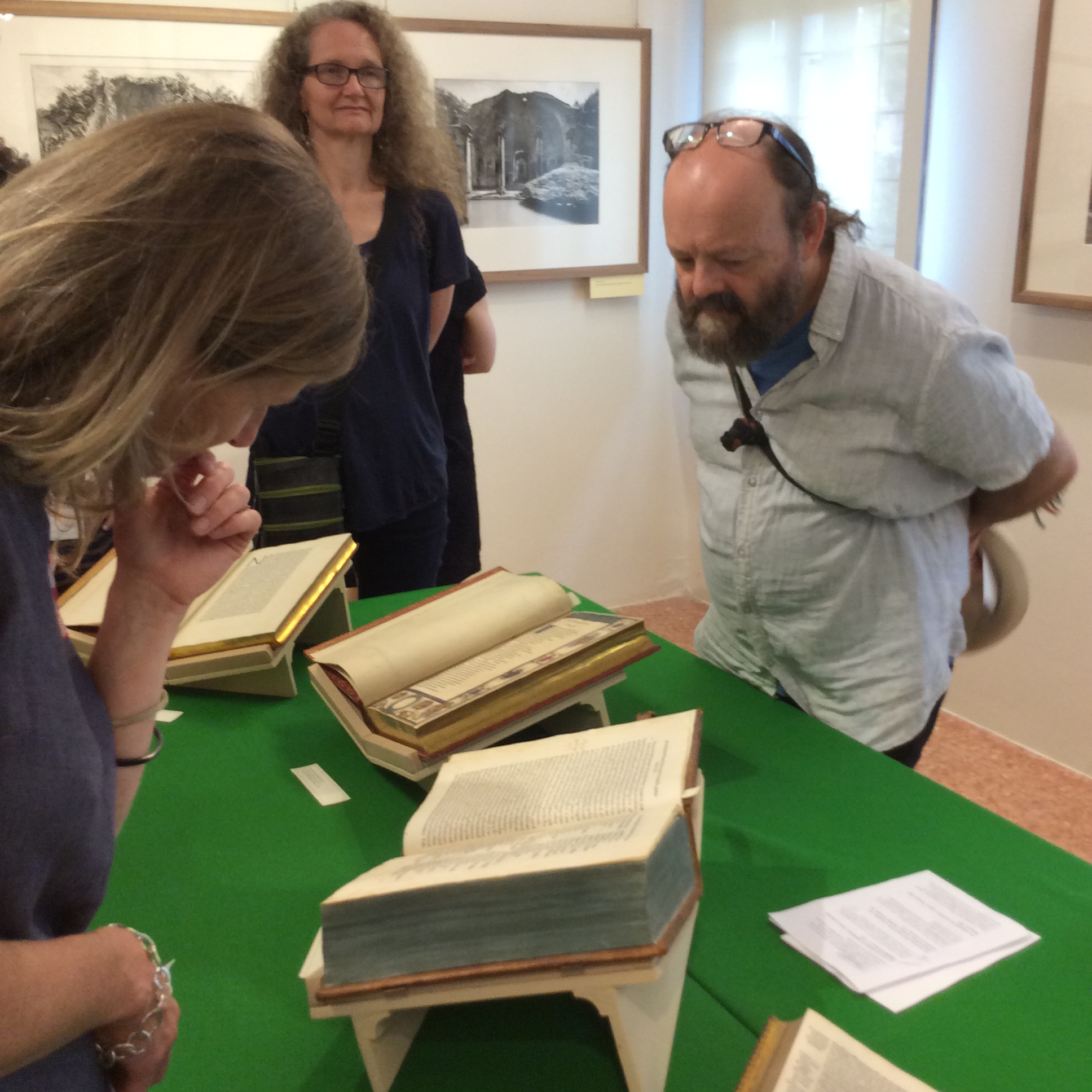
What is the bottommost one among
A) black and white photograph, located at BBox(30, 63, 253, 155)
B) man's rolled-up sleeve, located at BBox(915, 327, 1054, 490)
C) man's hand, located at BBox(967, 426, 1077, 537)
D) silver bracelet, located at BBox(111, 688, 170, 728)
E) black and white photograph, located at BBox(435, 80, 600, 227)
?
man's hand, located at BBox(967, 426, 1077, 537)

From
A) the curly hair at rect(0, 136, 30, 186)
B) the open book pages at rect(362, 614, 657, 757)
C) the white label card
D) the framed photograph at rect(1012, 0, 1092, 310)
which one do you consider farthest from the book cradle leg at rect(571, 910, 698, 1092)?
the framed photograph at rect(1012, 0, 1092, 310)

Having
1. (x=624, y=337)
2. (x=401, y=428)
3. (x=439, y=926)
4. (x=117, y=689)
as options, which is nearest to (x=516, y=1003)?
(x=439, y=926)

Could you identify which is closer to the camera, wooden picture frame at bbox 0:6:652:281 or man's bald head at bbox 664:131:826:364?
man's bald head at bbox 664:131:826:364

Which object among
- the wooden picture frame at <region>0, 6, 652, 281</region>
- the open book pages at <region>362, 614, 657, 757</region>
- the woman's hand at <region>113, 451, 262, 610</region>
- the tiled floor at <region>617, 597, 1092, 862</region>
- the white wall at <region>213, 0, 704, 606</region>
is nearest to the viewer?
the woman's hand at <region>113, 451, 262, 610</region>

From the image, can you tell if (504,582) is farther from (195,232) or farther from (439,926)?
(195,232)

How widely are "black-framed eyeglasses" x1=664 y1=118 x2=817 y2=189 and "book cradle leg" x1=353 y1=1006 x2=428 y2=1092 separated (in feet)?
4.01

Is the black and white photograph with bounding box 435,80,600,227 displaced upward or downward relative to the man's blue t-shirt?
upward

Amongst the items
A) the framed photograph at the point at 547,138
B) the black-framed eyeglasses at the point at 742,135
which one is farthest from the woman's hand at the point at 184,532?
the framed photograph at the point at 547,138

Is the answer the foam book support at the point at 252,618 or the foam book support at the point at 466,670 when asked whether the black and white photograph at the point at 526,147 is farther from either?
the foam book support at the point at 466,670

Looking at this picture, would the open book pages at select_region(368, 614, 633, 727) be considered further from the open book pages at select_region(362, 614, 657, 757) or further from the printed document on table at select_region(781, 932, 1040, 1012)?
the printed document on table at select_region(781, 932, 1040, 1012)

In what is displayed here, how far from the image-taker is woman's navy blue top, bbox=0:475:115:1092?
2.06 ft

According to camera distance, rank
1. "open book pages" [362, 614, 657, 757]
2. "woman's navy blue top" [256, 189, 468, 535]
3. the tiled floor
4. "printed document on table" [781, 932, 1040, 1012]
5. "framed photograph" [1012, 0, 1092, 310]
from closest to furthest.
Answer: "printed document on table" [781, 932, 1040, 1012], "open book pages" [362, 614, 657, 757], "woman's navy blue top" [256, 189, 468, 535], "framed photograph" [1012, 0, 1092, 310], the tiled floor

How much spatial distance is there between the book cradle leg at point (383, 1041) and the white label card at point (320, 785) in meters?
0.42

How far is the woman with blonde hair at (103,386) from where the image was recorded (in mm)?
632
